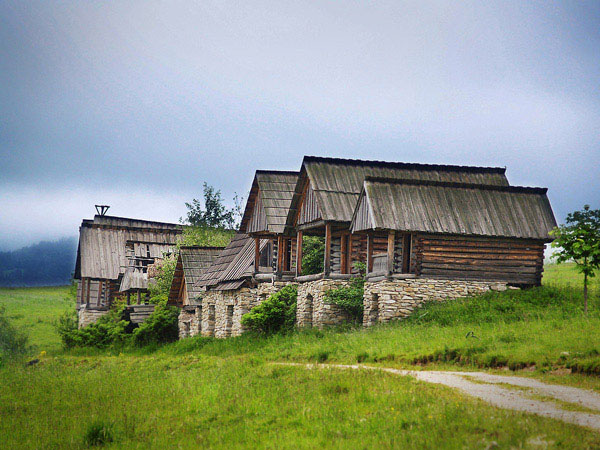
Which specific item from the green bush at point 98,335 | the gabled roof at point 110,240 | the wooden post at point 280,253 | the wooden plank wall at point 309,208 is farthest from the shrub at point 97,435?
the gabled roof at point 110,240

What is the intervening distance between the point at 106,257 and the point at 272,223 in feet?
97.3

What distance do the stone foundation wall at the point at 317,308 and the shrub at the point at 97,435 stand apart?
16.6 metres

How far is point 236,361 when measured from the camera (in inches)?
971

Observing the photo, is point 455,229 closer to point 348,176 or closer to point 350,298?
point 350,298

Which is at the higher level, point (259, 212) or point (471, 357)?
point (259, 212)

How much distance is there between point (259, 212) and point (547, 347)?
21247 millimetres

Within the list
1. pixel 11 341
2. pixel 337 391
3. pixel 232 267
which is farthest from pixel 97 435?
pixel 11 341

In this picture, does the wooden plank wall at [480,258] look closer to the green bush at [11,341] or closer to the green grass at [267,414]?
the green grass at [267,414]

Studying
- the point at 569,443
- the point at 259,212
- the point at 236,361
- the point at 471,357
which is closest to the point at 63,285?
the point at 259,212

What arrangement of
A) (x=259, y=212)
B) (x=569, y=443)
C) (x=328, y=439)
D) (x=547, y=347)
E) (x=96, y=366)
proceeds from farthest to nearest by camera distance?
(x=259, y=212) → (x=96, y=366) → (x=547, y=347) → (x=328, y=439) → (x=569, y=443)

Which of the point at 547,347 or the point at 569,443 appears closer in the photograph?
the point at 569,443

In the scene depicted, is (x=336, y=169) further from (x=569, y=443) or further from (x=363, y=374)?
(x=569, y=443)

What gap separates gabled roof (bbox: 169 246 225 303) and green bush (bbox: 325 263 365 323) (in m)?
15.2

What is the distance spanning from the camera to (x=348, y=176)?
3475 centimetres
